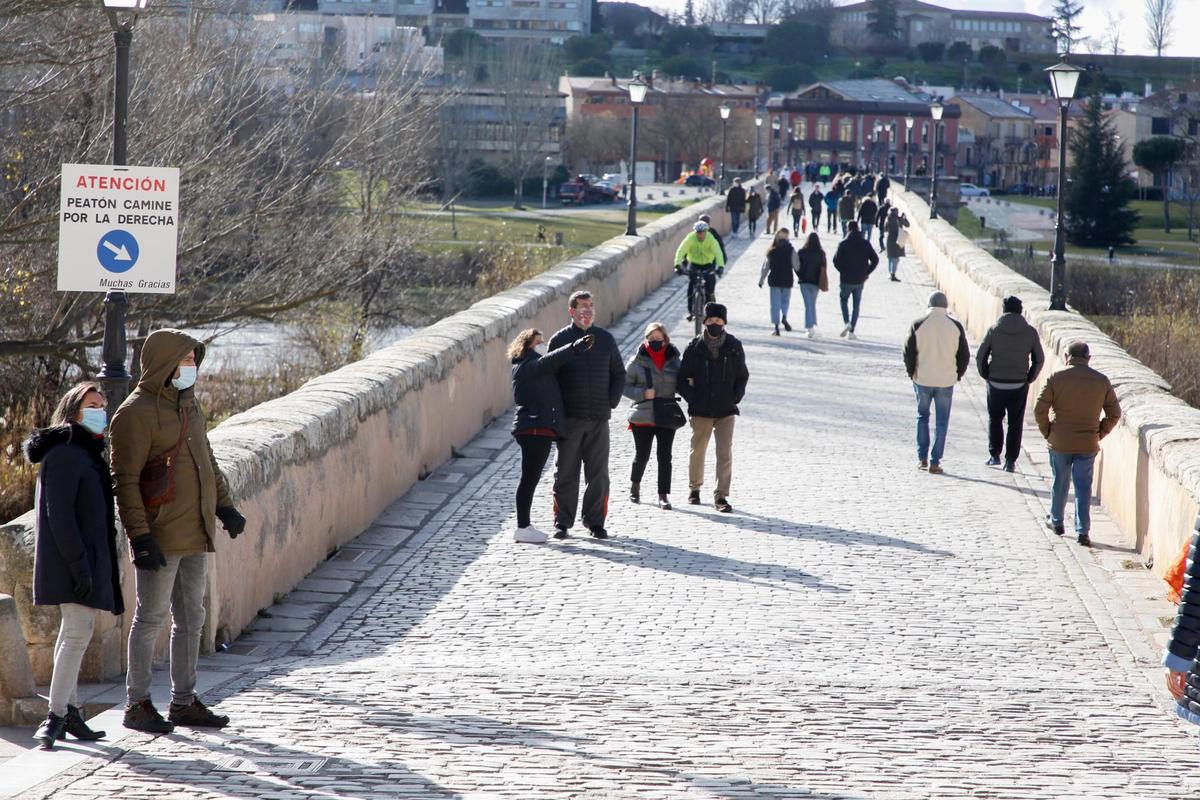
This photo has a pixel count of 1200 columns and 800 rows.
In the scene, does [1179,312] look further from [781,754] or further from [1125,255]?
[1125,255]

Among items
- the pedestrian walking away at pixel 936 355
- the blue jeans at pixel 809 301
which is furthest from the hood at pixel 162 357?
the blue jeans at pixel 809 301

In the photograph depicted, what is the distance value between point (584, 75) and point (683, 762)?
15580cm

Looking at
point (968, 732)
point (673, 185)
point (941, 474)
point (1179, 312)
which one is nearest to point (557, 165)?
point (673, 185)

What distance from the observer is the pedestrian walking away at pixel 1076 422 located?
11.8 m

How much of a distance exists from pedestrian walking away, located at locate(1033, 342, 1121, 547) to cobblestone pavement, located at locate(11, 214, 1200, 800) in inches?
17.1

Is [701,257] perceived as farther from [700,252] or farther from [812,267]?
[812,267]

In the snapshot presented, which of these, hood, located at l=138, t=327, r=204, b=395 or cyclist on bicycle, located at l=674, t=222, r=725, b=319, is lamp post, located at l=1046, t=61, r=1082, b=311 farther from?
hood, located at l=138, t=327, r=204, b=395

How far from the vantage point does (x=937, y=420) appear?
1448 centimetres

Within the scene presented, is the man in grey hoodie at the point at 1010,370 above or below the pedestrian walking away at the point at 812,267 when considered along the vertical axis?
below

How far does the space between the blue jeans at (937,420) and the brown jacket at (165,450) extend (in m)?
8.62

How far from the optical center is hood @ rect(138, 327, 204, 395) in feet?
21.9

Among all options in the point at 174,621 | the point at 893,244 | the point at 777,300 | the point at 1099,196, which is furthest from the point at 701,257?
the point at 1099,196

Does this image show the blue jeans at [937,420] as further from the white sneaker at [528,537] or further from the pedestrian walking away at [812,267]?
the pedestrian walking away at [812,267]

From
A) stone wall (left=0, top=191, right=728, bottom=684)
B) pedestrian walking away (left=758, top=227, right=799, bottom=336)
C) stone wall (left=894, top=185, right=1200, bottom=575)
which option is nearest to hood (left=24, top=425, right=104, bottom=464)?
stone wall (left=0, top=191, right=728, bottom=684)
